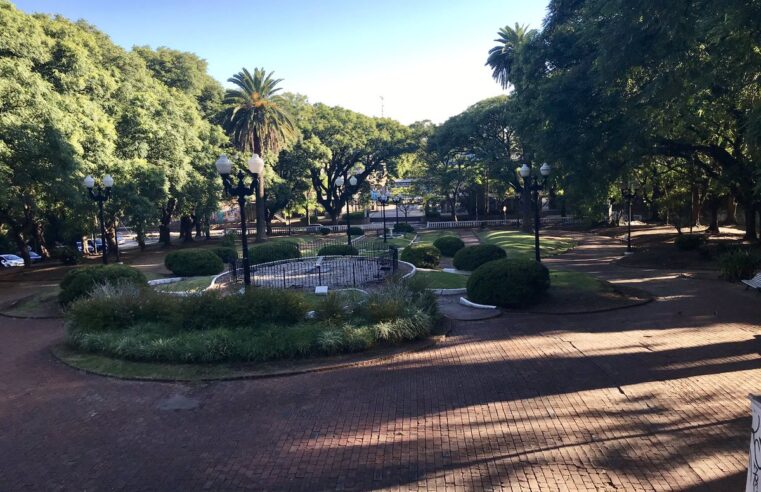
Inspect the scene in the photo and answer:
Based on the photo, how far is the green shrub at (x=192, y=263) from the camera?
2181 cm

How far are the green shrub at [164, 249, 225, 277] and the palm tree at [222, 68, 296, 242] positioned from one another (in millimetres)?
17338

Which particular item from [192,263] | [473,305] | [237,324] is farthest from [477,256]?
[192,263]

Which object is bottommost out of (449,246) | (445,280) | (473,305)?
(473,305)

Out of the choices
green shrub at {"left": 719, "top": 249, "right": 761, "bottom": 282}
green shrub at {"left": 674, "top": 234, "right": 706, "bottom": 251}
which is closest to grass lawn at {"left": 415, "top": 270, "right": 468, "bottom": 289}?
green shrub at {"left": 719, "top": 249, "right": 761, "bottom": 282}

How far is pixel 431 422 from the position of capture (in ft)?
23.6

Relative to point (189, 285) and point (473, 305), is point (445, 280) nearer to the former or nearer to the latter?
point (473, 305)

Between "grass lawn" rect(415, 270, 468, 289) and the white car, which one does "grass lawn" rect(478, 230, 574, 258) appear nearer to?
"grass lawn" rect(415, 270, 468, 289)

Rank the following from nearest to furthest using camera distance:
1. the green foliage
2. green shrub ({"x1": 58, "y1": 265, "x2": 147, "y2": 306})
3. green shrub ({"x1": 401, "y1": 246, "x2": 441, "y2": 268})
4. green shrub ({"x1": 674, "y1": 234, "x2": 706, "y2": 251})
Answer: the green foliage < green shrub ({"x1": 58, "y1": 265, "x2": 147, "y2": 306}) < green shrub ({"x1": 401, "y1": 246, "x2": 441, "y2": 268}) < green shrub ({"x1": 674, "y1": 234, "x2": 706, "y2": 251})

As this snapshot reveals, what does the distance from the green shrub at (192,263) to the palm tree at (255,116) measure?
17338mm

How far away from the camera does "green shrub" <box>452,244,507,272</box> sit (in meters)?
20.5

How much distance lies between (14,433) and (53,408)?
3.05 ft

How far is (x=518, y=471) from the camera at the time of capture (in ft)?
19.0

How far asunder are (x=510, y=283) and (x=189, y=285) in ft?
40.4

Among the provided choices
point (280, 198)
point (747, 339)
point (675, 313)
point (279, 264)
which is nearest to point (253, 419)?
point (747, 339)
